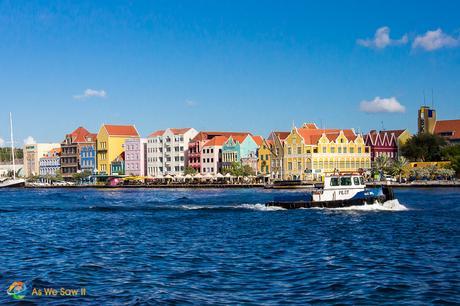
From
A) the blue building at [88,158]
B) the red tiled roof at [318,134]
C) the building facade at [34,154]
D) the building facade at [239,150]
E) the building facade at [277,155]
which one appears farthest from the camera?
the building facade at [34,154]

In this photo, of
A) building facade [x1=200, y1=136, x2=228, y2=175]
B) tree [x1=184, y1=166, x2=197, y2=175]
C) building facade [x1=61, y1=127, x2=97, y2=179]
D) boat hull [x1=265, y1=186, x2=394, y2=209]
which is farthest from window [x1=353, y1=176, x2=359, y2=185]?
building facade [x1=61, y1=127, x2=97, y2=179]

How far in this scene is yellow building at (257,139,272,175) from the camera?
131 metres

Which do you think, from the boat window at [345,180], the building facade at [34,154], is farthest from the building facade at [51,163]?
the boat window at [345,180]

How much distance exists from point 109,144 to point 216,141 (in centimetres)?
3312

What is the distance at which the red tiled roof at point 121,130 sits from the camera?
165087 millimetres

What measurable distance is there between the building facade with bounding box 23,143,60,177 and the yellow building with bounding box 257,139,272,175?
8011 cm

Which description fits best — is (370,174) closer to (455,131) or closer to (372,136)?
(372,136)

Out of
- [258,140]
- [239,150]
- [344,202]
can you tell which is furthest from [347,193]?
[258,140]

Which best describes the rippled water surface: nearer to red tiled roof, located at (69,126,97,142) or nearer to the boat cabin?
the boat cabin

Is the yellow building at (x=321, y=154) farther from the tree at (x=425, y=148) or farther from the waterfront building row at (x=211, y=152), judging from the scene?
the tree at (x=425, y=148)

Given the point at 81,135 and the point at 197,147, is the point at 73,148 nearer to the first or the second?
the point at 81,135

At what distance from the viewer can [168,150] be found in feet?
506

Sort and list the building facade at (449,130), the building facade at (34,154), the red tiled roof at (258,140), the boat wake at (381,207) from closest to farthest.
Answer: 1. the boat wake at (381,207)
2. the building facade at (449,130)
3. the red tiled roof at (258,140)
4. the building facade at (34,154)

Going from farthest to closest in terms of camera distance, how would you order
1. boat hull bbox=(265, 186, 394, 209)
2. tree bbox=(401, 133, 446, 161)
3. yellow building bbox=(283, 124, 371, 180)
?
tree bbox=(401, 133, 446, 161), yellow building bbox=(283, 124, 371, 180), boat hull bbox=(265, 186, 394, 209)
